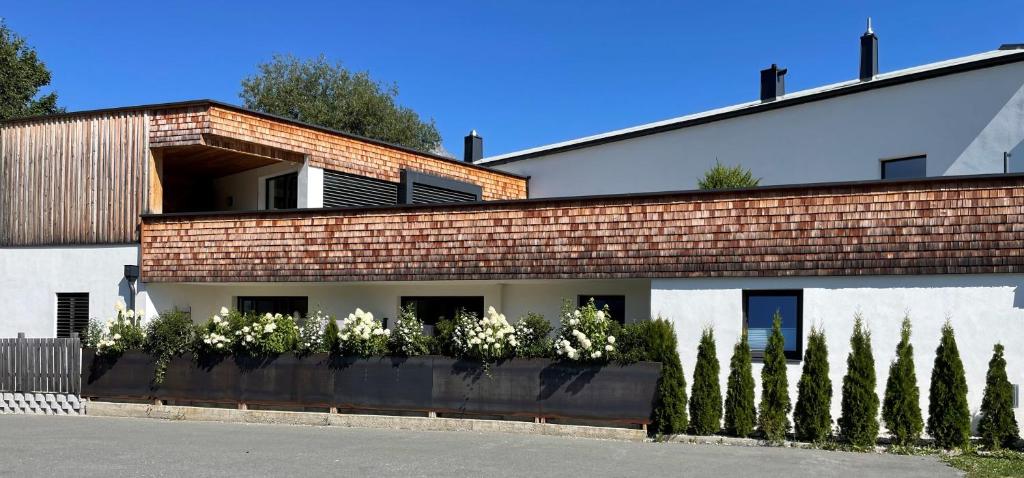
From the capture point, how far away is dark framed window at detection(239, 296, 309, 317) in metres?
19.1

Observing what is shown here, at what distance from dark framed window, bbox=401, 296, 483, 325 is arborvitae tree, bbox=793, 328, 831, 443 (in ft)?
23.0

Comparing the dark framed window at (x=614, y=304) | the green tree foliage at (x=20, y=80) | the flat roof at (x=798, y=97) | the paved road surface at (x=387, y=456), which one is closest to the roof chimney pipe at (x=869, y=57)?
the flat roof at (x=798, y=97)

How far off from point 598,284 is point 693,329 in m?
2.75

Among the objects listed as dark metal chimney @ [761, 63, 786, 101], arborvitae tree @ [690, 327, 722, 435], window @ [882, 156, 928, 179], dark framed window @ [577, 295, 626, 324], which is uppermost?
dark metal chimney @ [761, 63, 786, 101]

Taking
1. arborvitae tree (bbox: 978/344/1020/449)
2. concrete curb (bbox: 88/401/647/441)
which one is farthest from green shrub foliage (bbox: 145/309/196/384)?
arborvitae tree (bbox: 978/344/1020/449)

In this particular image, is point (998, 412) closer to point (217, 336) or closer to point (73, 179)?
point (217, 336)

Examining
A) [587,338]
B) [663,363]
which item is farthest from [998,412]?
[587,338]

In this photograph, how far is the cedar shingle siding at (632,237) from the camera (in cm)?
1252

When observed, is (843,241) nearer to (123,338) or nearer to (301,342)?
(301,342)

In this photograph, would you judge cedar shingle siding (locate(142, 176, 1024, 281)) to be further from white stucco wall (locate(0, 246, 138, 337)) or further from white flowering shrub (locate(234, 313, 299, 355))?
white flowering shrub (locate(234, 313, 299, 355))

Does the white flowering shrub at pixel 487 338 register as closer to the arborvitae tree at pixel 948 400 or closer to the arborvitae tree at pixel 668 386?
the arborvitae tree at pixel 668 386

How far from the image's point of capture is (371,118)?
44125 mm

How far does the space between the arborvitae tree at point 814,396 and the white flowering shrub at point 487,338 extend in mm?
4198

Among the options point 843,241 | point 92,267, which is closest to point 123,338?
point 92,267
